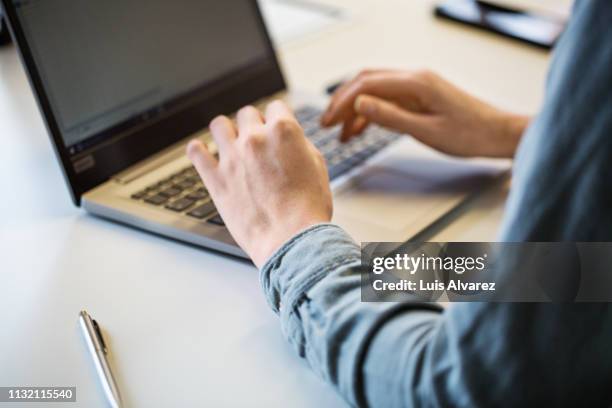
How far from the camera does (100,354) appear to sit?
61 cm

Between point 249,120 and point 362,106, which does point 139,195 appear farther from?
point 362,106

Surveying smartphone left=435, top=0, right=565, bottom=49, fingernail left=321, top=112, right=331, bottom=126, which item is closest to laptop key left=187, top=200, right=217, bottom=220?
fingernail left=321, top=112, right=331, bottom=126

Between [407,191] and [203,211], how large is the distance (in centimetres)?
23

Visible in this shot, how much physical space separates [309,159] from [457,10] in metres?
0.81

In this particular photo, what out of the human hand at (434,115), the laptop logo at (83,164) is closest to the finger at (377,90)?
the human hand at (434,115)

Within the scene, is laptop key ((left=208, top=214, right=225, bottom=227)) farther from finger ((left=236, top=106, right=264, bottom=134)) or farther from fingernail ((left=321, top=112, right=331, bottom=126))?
fingernail ((left=321, top=112, right=331, bottom=126))

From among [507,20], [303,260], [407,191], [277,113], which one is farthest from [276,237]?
[507,20]

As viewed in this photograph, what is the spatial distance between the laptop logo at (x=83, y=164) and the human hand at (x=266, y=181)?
0.45ft

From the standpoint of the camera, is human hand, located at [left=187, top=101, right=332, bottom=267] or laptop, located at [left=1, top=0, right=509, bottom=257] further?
laptop, located at [left=1, top=0, right=509, bottom=257]

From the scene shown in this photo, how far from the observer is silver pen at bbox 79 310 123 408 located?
1.90 ft

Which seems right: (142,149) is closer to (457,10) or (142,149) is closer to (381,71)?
(381,71)

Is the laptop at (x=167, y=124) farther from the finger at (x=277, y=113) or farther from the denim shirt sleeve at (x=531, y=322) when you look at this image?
the denim shirt sleeve at (x=531, y=322)

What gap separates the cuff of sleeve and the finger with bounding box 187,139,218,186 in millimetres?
140

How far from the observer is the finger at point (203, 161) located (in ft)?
2.31
